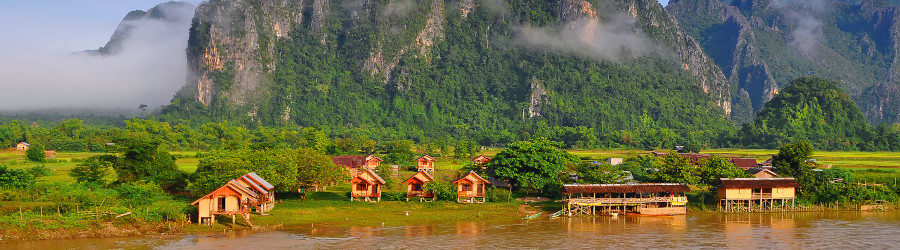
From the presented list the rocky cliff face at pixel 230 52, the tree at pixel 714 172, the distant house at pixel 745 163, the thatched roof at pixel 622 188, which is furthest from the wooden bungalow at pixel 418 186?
the rocky cliff face at pixel 230 52

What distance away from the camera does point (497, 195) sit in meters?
48.1

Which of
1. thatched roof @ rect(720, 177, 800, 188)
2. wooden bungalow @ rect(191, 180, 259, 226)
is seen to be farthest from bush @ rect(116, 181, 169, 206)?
thatched roof @ rect(720, 177, 800, 188)

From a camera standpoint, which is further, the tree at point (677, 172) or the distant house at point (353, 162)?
the distant house at point (353, 162)

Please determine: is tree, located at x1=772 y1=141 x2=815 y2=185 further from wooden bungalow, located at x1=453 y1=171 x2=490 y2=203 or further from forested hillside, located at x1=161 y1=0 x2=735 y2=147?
forested hillside, located at x1=161 y1=0 x2=735 y2=147

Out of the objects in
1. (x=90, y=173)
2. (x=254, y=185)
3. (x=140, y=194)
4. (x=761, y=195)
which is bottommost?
(x=761, y=195)

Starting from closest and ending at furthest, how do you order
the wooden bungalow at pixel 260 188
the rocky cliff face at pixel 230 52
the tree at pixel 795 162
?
the wooden bungalow at pixel 260 188 < the tree at pixel 795 162 < the rocky cliff face at pixel 230 52

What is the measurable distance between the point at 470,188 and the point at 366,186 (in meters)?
6.34

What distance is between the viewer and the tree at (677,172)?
48969mm

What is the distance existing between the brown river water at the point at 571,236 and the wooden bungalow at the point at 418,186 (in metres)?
6.23

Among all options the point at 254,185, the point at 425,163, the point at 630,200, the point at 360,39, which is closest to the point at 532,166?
the point at 630,200

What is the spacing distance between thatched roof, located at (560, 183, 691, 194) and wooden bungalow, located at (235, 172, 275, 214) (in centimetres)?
1674

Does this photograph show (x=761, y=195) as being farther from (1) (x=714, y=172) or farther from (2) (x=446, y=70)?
(2) (x=446, y=70)

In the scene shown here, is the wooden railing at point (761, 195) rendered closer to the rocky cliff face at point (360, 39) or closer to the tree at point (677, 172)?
the tree at point (677, 172)

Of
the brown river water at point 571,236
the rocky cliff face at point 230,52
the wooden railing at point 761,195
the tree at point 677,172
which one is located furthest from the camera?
the rocky cliff face at point 230,52
